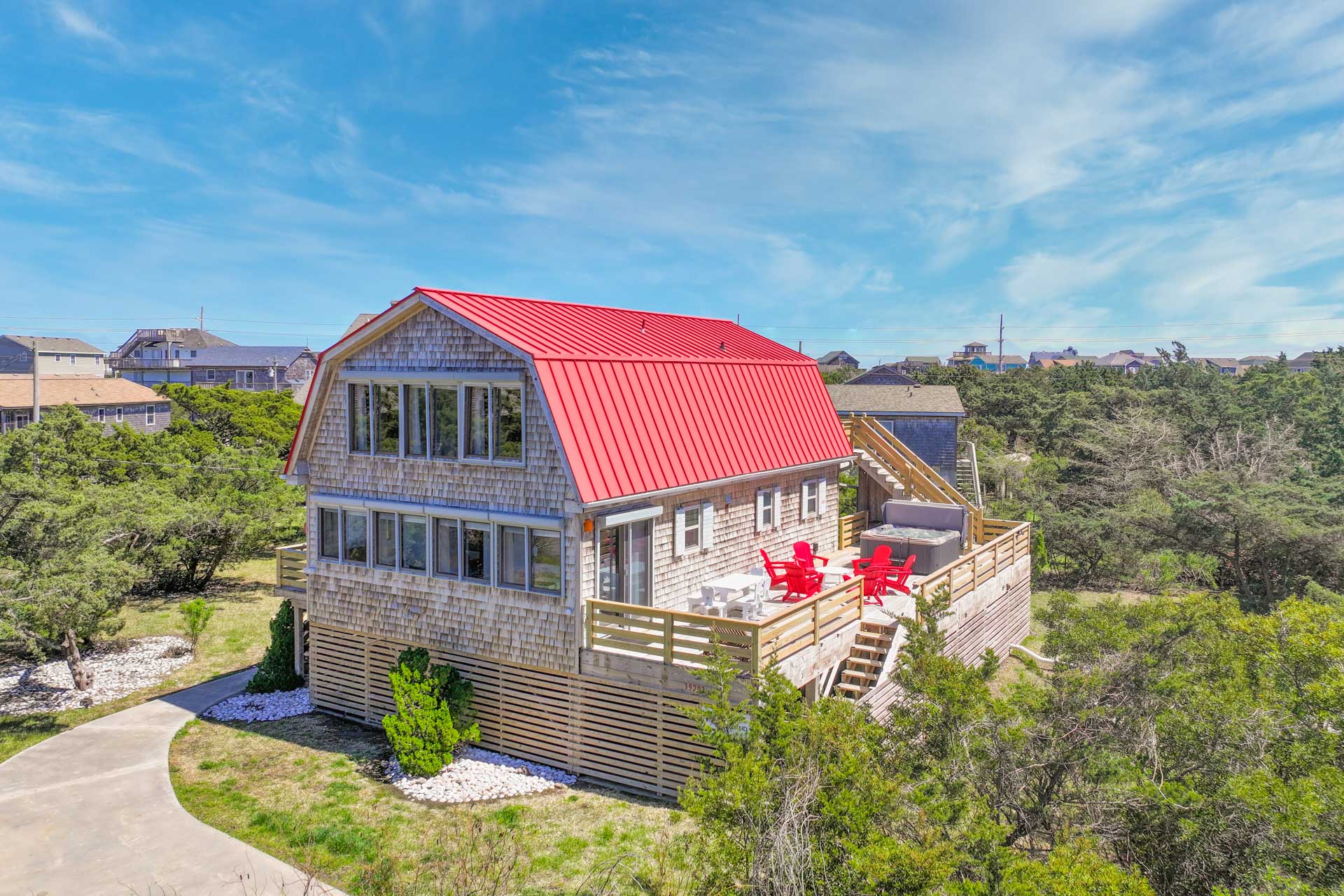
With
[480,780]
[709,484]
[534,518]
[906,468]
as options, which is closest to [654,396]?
[709,484]

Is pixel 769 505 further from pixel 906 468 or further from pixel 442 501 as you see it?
pixel 442 501

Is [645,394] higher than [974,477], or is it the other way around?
[645,394]

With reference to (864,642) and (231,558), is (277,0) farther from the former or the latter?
(864,642)

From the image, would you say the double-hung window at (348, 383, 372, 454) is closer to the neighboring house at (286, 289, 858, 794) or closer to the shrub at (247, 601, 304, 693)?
the neighboring house at (286, 289, 858, 794)

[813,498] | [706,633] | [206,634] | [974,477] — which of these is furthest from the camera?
[974,477]

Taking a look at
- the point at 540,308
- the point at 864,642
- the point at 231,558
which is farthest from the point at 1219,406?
the point at 231,558
